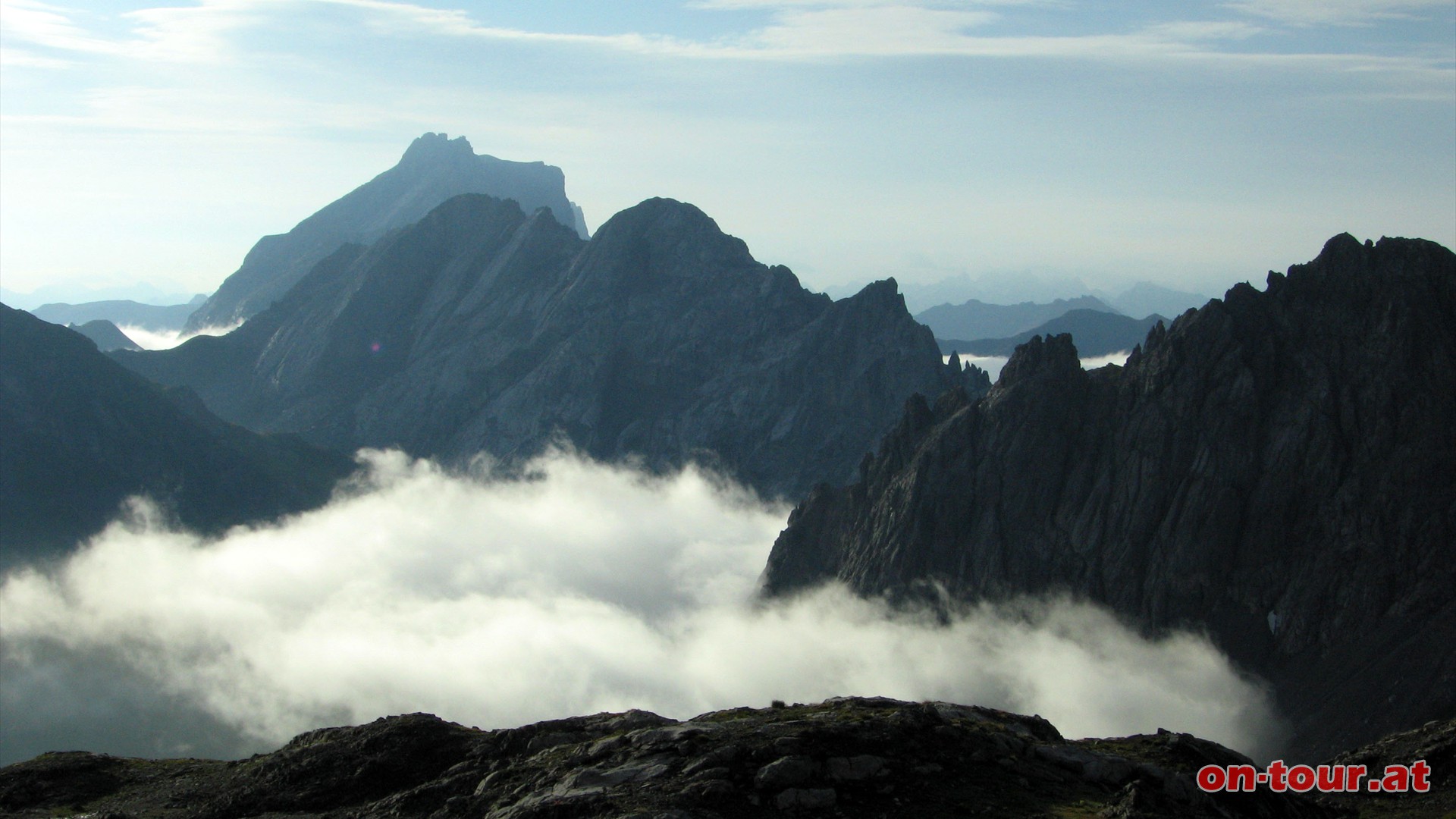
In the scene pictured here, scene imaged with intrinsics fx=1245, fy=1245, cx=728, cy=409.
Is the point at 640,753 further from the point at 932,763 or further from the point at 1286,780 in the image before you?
the point at 1286,780

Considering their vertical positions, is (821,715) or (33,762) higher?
(821,715)

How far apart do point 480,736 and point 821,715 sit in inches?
923

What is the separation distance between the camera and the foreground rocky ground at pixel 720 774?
207 feet

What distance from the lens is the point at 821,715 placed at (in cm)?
7444

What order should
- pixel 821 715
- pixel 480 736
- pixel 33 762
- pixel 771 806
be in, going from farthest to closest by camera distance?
pixel 33 762
pixel 480 736
pixel 821 715
pixel 771 806

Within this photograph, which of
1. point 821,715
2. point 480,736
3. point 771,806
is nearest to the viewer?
point 771,806

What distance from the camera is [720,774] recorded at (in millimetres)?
64125

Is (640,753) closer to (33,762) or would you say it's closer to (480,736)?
(480,736)

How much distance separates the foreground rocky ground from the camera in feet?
207

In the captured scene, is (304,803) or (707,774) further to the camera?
(304,803)

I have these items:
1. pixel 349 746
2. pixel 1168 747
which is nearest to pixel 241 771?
pixel 349 746

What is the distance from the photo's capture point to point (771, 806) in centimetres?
6175

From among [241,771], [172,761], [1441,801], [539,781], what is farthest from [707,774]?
[172,761]

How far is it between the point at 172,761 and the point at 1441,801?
89.2 meters
